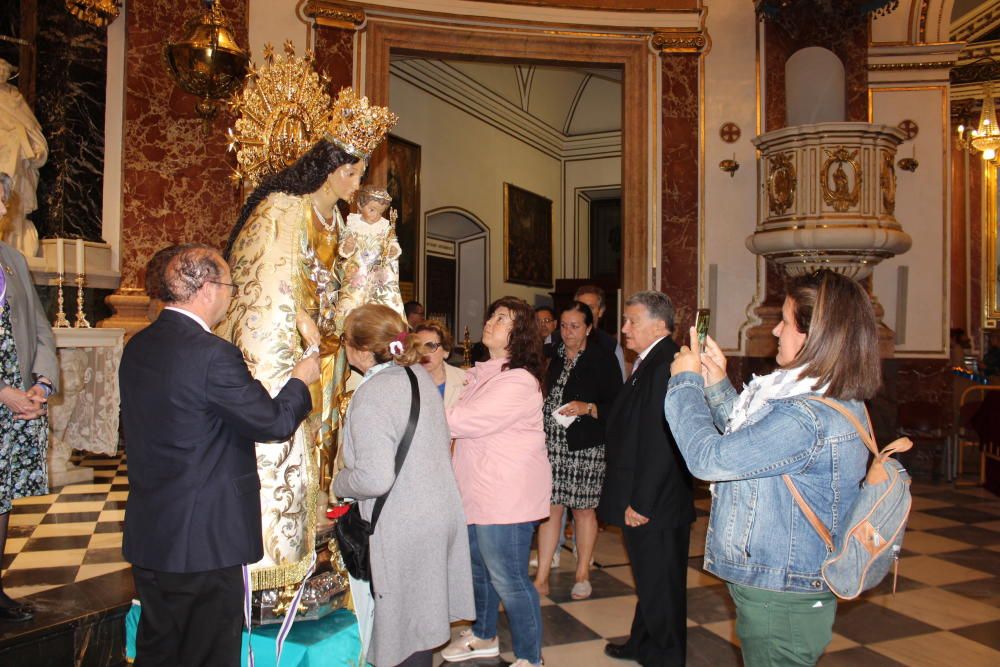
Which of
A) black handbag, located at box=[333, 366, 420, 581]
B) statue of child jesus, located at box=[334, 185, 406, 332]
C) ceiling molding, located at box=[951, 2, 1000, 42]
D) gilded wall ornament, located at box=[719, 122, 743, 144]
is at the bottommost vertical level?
black handbag, located at box=[333, 366, 420, 581]

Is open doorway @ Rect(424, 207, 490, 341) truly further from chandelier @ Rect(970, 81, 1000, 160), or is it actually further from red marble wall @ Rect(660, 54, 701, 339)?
chandelier @ Rect(970, 81, 1000, 160)

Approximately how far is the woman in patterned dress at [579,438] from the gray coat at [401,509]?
5.89 feet

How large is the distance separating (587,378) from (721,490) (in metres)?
2.26

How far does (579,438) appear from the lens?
4383mm

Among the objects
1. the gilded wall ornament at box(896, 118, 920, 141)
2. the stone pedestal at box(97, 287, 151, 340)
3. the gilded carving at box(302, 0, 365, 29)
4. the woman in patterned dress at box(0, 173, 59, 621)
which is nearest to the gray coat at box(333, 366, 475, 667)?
the woman in patterned dress at box(0, 173, 59, 621)

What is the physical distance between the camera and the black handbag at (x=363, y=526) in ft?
8.32

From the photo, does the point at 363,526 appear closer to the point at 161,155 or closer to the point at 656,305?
the point at 656,305

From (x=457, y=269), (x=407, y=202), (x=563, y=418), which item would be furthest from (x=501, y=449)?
(x=457, y=269)

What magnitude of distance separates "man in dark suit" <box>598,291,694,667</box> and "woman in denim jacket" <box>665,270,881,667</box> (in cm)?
105

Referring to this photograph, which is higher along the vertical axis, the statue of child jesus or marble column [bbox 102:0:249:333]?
marble column [bbox 102:0:249:333]

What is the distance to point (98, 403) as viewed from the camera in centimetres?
636

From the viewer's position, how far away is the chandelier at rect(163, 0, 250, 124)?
5.20 m

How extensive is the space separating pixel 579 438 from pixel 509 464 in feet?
3.98

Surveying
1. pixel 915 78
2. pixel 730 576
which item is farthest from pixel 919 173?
pixel 730 576
